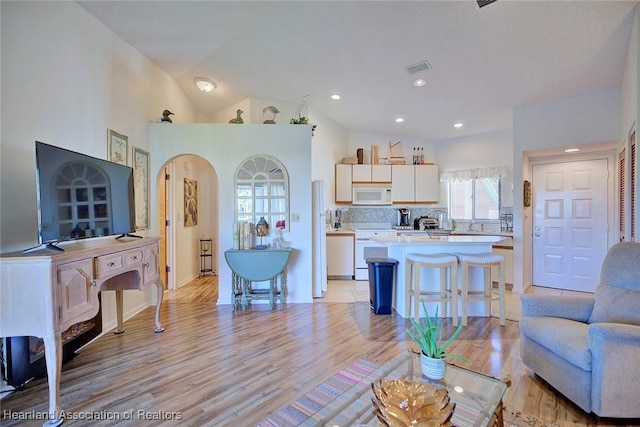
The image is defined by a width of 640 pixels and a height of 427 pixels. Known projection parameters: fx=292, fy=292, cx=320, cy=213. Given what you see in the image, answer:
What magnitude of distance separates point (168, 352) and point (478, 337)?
2734 mm

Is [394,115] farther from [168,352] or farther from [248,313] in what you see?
[168,352]

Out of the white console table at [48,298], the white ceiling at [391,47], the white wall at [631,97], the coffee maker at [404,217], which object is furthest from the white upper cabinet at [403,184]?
the white console table at [48,298]

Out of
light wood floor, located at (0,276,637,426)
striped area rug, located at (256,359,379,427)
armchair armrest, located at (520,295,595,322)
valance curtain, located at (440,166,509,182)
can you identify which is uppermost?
valance curtain, located at (440,166,509,182)

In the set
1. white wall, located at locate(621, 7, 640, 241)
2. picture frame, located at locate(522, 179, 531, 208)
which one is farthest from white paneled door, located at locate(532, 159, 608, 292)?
white wall, located at locate(621, 7, 640, 241)

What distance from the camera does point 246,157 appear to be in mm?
3762

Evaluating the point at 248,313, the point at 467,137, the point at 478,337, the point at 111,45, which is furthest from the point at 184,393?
the point at 467,137

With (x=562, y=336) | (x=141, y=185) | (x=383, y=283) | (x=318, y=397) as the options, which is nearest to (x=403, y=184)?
(x=383, y=283)

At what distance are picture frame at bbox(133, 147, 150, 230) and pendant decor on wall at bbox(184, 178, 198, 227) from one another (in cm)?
121

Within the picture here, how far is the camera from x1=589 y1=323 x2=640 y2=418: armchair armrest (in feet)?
4.99

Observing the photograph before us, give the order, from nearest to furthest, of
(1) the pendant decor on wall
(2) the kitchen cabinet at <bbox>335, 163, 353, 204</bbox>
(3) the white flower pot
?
(3) the white flower pot < (1) the pendant decor on wall < (2) the kitchen cabinet at <bbox>335, 163, 353, 204</bbox>

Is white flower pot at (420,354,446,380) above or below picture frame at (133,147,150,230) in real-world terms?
below

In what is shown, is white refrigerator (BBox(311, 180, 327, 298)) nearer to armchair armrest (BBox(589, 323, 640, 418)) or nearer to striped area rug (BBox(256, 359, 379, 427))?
striped area rug (BBox(256, 359, 379, 427))

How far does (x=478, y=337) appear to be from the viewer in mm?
2693

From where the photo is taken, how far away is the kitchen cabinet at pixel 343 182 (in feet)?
17.3
